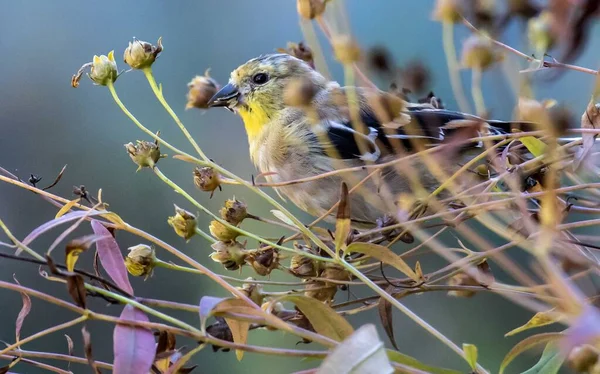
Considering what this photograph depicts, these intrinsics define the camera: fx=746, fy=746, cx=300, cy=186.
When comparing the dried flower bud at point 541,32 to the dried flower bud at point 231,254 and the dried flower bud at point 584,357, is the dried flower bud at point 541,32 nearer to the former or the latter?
the dried flower bud at point 584,357

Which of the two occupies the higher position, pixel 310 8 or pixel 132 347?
pixel 310 8

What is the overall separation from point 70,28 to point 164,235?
91 cm

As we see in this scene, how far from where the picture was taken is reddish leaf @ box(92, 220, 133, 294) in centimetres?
53

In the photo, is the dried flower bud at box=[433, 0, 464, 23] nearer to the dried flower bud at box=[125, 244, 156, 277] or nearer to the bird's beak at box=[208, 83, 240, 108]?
the dried flower bud at box=[125, 244, 156, 277]

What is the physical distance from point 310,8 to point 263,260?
0.69ft

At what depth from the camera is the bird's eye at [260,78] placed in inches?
51.3

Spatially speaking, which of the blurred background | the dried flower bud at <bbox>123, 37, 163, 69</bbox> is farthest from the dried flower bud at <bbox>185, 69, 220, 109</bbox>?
the blurred background

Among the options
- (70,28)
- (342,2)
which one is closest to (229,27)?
(70,28)

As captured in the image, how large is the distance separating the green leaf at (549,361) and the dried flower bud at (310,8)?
31 centimetres

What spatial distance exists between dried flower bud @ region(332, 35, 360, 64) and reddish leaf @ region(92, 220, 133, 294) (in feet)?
0.68

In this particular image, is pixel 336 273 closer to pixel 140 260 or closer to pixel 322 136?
pixel 140 260

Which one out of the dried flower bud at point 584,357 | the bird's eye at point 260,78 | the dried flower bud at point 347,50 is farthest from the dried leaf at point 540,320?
the bird's eye at point 260,78

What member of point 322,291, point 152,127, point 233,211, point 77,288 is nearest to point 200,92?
point 233,211

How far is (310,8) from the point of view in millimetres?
606
